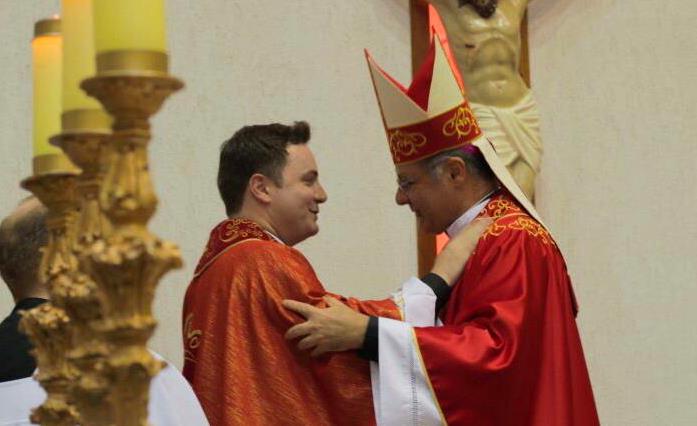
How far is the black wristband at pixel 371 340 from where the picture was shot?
3.66 metres

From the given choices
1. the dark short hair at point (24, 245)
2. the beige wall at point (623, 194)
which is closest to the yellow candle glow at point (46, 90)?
the dark short hair at point (24, 245)

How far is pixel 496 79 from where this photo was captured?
246 inches

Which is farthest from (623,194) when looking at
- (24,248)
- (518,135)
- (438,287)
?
(24,248)

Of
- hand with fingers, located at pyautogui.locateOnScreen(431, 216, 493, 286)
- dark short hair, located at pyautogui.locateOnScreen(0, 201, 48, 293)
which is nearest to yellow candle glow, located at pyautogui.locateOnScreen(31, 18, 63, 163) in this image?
dark short hair, located at pyautogui.locateOnScreen(0, 201, 48, 293)

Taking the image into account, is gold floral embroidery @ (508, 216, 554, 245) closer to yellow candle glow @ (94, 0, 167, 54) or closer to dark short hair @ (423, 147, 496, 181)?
dark short hair @ (423, 147, 496, 181)

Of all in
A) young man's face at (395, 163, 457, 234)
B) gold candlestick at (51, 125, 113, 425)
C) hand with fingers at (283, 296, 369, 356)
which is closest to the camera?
gold candlestick at (51, 125, 113, 425)

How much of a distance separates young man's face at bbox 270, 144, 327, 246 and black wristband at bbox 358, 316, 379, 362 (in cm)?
35

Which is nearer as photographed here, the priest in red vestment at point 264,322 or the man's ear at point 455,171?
the priest in red vestment at point 264,322

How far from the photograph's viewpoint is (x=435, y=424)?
3742mm

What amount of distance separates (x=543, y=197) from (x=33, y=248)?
4069 millimetres

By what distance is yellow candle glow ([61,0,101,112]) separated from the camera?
6.72 ft

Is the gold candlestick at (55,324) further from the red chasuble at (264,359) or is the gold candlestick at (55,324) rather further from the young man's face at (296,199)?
the young man's face at (296,199)

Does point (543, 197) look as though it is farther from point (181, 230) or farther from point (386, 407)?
point (386, 407)

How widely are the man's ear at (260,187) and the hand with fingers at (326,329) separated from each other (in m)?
0.36
